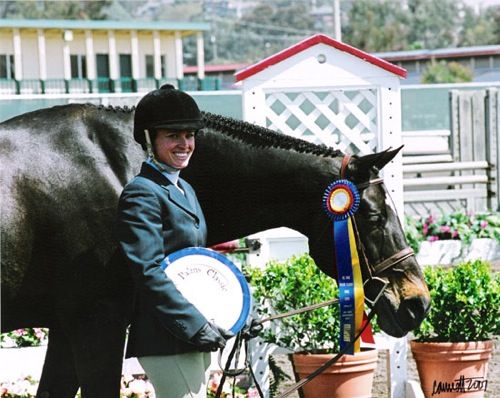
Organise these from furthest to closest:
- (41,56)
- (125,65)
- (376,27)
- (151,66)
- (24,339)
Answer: (376,27), (151,66), (125,65), (41,56), (24,339)

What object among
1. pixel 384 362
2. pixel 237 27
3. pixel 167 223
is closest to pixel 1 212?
pixel 167 223

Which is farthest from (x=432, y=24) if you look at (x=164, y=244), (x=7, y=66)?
(x=164, y=244)

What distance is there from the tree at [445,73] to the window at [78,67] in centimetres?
1933

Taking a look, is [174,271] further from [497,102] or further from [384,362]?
[497,102]

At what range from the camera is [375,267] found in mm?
4492

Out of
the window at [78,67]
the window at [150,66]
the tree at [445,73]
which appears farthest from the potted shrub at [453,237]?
the tree at [445,73]

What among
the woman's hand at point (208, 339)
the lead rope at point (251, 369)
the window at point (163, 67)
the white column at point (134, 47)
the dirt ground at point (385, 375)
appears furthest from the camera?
the window at point (163, 67)

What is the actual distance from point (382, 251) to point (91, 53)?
138 feet

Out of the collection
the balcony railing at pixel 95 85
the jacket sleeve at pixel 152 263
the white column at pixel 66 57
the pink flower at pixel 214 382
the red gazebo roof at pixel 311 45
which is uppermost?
the white column at pixel 66 57

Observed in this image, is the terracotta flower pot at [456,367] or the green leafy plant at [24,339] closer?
the terracotta flower pot at [456,367]

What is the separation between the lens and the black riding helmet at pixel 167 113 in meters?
3.77

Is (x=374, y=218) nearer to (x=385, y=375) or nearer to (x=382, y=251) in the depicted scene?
(x=382, y=251)

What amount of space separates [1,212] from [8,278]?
27cm

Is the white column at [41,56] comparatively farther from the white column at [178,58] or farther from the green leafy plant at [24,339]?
the green leafy plant at [24,339]
